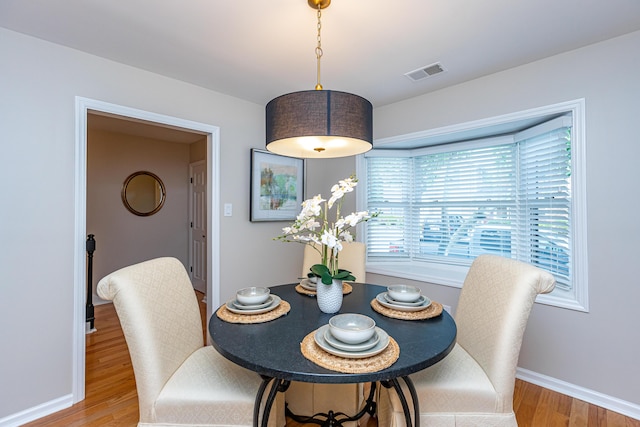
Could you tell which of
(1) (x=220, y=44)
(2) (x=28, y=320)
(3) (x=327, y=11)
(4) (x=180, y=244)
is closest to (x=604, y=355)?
(3) (x=327, y=11)

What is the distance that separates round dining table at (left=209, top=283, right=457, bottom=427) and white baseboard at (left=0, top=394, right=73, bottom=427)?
1.42m

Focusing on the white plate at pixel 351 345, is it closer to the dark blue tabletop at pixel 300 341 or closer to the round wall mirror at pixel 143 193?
the dark blue tabletop at pixel 300 341

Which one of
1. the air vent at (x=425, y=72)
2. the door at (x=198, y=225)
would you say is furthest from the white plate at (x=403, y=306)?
the door at (x=198, y=225)

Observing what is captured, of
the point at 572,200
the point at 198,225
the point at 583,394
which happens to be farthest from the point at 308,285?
the point at 198,225

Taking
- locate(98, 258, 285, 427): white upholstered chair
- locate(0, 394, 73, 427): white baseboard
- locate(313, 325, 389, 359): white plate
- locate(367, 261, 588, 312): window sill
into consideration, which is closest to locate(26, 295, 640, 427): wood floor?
locate(0, 394, 73, 427): white baseboard

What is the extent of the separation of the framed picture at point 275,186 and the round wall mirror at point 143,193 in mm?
2345

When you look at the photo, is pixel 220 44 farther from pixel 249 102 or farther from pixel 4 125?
pixel 4 125

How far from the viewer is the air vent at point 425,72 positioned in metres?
2.23

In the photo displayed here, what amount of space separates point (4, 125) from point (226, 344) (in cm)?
187

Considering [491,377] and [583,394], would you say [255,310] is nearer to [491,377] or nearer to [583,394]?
[491,377]

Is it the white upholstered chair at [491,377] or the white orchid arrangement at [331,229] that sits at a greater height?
the white orchid arrangement at [331,229]

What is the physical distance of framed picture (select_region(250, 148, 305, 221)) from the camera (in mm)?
2979

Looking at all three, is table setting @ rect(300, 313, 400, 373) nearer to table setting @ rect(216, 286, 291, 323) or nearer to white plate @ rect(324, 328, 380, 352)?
white plate @ rect(324, 328, 380, 352)

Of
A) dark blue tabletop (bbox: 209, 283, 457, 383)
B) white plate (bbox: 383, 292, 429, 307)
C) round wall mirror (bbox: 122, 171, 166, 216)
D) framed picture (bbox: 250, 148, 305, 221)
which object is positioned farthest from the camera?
round wall mirror (bbox: 122, 171, 166, 216)
